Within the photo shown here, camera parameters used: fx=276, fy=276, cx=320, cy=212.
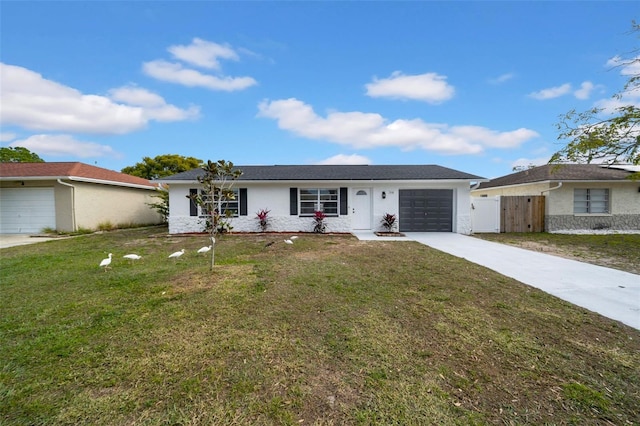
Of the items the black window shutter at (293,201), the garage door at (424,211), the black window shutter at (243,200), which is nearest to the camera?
the black window shutter at (243,200)

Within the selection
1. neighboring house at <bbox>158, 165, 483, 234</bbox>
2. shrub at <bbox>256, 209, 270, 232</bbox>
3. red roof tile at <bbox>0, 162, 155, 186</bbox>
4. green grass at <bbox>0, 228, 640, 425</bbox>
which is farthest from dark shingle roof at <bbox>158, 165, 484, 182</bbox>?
green grass at <bbox>0, 228, 640, 425</bbox>

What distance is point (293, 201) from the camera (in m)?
13.5

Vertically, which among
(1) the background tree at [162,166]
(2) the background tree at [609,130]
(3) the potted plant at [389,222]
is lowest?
(3) the potted plant at [389,222]

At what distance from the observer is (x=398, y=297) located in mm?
4602

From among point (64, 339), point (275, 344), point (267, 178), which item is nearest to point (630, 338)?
point (275, 344)

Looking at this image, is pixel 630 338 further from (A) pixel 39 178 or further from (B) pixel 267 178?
(A) pixel 39 178

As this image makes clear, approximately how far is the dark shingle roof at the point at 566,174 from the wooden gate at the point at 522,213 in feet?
4.25

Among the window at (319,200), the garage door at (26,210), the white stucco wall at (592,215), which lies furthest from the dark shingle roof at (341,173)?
the garage door at (26,210)

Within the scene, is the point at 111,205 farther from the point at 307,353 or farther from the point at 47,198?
the point at 307,353

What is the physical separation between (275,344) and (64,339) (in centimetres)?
247

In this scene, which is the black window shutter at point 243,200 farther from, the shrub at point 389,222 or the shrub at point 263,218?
the shrub at point 389,222

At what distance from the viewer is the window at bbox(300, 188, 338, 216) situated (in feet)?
44.5

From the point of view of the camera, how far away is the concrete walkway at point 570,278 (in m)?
4.32

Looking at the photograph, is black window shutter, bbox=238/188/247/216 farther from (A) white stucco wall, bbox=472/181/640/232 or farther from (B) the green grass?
(A) white stucco wall, bbox=472/181/640/232
